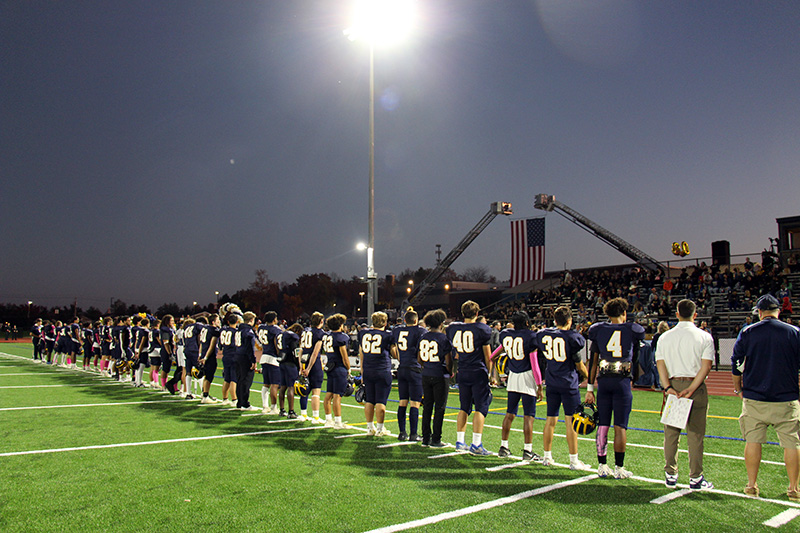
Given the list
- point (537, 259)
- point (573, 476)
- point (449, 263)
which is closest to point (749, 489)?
point (573, 476)

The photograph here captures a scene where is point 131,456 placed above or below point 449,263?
below

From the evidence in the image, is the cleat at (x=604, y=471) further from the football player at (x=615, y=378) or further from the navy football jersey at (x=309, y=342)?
the navy football jersey at (x=309, y=342)

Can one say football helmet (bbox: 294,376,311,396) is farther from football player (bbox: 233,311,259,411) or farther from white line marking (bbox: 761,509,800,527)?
white line marking (bbox: 761,509,800,527)

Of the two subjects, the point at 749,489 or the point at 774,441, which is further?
the point at 774,441

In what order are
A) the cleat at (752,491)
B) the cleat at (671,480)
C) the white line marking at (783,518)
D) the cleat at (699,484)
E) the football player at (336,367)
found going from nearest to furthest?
the white line marking at (783,518) < the cleat at (752,491) < the cleat at (699,484) < the cleat at (671,480) < the football player at (336,367)

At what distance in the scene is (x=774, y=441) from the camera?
337 inches

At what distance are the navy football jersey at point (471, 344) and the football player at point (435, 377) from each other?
0.68 feet

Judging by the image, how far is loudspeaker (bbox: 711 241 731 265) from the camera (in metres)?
30.8

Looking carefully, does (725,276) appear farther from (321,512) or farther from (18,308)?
(18,308)

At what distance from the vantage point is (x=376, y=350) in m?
8.95

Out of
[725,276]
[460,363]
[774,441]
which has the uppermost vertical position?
[725,276]

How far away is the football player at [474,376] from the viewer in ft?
24.9

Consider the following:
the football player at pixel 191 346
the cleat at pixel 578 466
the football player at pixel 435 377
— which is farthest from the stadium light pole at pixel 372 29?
the cleat at pixel 578 466

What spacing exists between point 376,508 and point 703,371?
3690 mm
